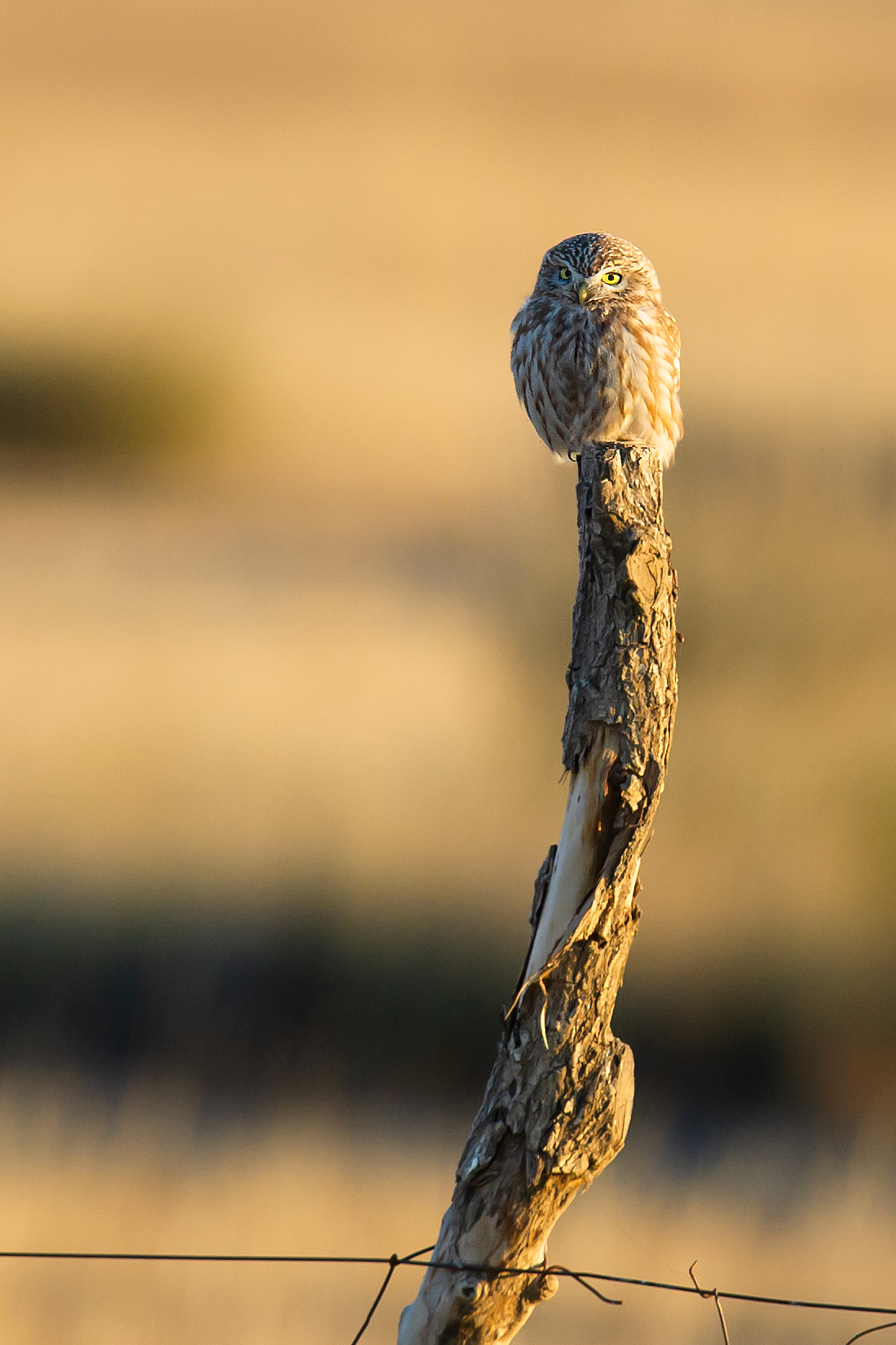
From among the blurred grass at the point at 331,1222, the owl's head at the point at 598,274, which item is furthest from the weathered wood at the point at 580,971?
the blurred grass at the point at 331,1222

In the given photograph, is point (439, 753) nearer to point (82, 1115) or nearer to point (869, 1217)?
point (82, 1115)

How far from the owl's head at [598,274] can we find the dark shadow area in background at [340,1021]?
13.1ft

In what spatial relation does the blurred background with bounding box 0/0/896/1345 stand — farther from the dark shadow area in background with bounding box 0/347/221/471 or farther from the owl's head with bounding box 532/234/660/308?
the owl's head with bounding box 532/234/660/308

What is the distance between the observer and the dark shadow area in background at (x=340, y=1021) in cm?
736

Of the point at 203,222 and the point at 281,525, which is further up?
the point at 203,222

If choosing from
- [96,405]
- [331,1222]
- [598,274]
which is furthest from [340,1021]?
[96,405]

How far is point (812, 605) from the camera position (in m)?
9.70

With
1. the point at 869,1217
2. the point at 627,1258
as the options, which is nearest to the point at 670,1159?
the point at 627,1258

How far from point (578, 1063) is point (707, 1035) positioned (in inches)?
230

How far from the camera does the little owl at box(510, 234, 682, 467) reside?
15.6 feet

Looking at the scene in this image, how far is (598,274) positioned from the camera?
4.77 m

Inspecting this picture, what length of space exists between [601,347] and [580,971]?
3.07 m

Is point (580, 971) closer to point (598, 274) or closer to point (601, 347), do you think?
point (601, 347)

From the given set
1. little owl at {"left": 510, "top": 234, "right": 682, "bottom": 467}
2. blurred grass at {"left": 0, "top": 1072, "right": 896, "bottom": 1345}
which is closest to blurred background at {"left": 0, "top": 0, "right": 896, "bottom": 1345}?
blurred grass at {"left": 0, "top": 1072, "right": 896, "bottom": 1345}
